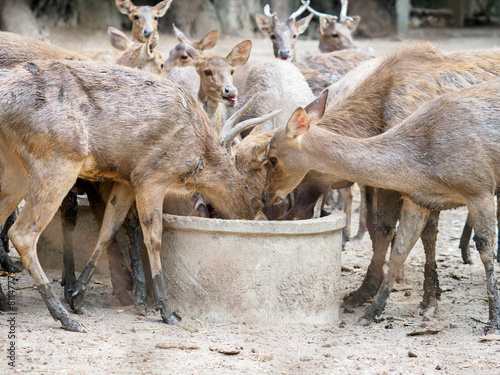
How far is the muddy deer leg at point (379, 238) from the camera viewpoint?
596 centimetres

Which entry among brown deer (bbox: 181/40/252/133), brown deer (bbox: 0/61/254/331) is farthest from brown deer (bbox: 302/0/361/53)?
brown deer (bbox: 0/61/254/331)

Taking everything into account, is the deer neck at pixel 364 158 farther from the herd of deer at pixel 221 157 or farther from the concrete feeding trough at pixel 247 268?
the concrete feeding trough at pixel 247 268

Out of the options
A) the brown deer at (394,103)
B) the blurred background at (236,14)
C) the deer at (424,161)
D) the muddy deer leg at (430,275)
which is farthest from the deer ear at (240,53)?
the blurred background at (236,14)

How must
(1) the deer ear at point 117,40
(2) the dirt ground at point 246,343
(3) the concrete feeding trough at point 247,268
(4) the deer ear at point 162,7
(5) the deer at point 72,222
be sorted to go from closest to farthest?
(2) the dirt ground at point 246,343, (3) the concrete feeding trough at point 247,268, (5) the deer at point 72,222, (1) the deer ear at point 117,40, (4) the deer ear at point 162,7

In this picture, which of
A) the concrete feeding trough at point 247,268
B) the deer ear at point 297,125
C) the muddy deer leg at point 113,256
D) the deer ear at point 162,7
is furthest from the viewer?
the deer ear at point 162,7

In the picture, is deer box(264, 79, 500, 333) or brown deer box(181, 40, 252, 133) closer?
deer box(264, 79, 500, 333)

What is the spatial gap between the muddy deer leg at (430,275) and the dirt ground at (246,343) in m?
0.09

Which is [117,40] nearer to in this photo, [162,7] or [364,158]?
[162,7]

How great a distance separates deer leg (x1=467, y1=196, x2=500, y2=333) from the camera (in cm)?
500

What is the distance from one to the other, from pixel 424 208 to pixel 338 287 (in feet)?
2.92

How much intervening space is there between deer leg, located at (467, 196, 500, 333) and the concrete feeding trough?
3.33ft

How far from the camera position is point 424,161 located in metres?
5.15

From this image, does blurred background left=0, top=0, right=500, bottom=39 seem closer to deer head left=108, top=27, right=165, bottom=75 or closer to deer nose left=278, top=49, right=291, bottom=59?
deer nose left=278, top=49, right=291, bottom=59

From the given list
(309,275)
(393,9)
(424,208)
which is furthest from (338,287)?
(393,9)
